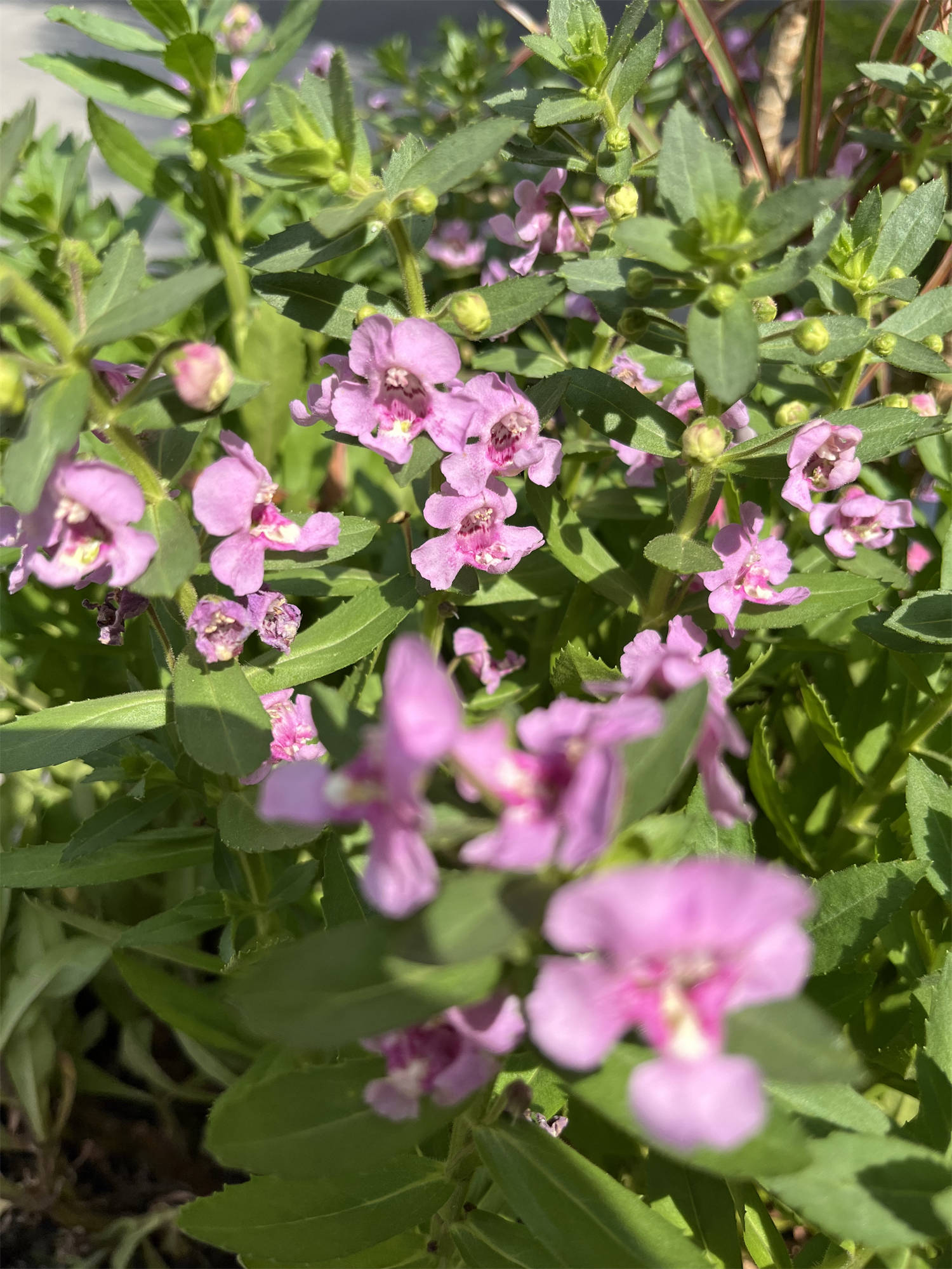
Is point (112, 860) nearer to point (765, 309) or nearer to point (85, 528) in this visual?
point (85, 528)

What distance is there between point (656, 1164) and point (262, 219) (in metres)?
2.15

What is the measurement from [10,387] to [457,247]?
2371 millimetres

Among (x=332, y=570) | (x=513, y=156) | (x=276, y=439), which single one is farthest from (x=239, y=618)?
(x=276, y=439)

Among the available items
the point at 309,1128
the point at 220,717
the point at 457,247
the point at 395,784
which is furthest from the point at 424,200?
the point at 457,247

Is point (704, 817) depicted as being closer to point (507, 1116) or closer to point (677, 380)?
point (507, 1116)

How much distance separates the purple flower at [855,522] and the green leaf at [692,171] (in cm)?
58

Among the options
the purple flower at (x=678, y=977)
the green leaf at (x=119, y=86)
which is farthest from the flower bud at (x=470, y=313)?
the green leaf at (x=119, y=86)

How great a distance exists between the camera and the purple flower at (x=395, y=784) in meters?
0.65

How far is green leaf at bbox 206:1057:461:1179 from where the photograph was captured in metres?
0.94

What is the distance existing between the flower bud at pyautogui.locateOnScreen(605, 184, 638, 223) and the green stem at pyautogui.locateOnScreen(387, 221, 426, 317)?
348 mm

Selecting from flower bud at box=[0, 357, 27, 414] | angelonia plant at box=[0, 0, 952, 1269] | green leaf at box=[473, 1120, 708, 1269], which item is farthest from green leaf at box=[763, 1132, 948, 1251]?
flower bud at box=[0, 357, 27, 414]

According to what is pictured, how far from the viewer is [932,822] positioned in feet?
4.52

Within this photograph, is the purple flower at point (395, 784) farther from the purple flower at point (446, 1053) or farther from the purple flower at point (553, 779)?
the purple flower at point (446, 1053)

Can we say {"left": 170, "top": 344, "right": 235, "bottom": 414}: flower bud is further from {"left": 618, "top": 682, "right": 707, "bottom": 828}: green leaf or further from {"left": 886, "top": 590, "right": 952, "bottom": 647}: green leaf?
{"left": 886, "top": 590, "right": 952, "bottom": 647}: green leaf
